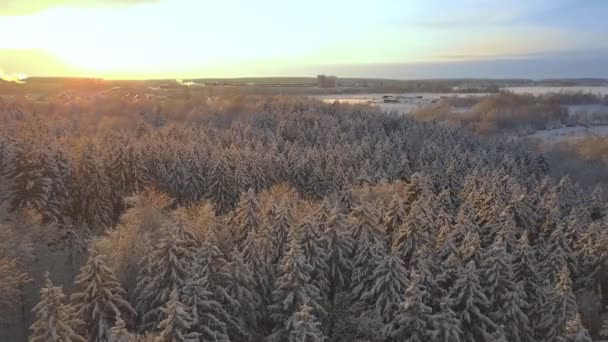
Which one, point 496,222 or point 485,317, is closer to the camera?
point 485,317

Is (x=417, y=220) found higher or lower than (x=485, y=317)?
higher

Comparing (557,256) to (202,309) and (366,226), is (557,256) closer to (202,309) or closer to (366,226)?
(366,226)

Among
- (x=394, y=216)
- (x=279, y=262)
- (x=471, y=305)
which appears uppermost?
(x=394, y=216)

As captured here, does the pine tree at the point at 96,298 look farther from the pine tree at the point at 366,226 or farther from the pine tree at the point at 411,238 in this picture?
the pine tree at the point at 411,238

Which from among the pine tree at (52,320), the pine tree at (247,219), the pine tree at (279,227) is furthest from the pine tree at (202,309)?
the pine tree at (247,219)

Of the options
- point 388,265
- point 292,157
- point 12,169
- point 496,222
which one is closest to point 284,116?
point 292,157

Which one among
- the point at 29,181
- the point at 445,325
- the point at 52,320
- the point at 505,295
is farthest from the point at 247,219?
the point at 29,181

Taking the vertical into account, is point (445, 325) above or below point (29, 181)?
below

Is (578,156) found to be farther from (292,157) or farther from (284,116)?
(292,157)
